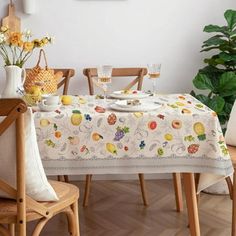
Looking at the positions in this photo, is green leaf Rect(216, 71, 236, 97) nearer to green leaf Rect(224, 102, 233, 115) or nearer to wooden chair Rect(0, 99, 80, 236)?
green leaf Rect(224, 102, 233, 115)

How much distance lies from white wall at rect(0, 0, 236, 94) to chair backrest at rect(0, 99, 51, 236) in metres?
1.74

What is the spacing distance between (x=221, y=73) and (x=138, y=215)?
114cm

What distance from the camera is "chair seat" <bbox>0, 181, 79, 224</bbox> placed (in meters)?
1.50

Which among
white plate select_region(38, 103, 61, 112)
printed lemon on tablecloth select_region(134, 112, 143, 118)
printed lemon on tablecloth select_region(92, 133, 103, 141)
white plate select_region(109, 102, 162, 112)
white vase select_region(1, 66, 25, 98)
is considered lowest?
printed lemon on tablecloth select_region(92, 133, 103, 141)

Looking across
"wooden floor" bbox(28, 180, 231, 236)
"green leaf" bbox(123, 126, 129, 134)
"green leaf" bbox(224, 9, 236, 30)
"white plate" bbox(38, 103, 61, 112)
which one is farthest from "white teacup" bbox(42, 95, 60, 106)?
"green leaf" bbox(224, 9, 236, 30)


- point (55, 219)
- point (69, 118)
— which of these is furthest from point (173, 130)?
point (55, 219)

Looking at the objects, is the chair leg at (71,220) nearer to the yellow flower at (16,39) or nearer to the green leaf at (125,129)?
the green leaf at (125,129)

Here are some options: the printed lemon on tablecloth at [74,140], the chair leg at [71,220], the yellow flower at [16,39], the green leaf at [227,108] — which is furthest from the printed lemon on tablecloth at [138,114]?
the green leaf at [227,108]

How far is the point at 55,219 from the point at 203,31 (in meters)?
1.62

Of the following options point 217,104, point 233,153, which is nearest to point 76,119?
point 233,153

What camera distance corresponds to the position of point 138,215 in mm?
2602

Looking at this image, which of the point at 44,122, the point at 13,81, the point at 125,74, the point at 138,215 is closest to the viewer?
the point at 44,122

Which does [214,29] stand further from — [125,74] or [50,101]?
[50,101]

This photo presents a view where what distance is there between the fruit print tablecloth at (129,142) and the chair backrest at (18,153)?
1.21 ft
